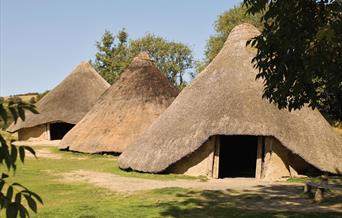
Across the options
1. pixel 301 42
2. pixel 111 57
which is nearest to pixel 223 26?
pixel 111 57

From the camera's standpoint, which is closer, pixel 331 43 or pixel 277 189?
pixel 331 43

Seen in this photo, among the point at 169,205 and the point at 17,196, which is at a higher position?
the point at 17,196

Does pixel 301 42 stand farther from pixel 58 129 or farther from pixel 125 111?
pixel 58 129

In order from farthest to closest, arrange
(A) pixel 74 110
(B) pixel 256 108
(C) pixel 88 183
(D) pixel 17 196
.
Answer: (A) pixel 74 110, (B) pixel 256 108, (C) pixel 88 183, (D) pixel 17 196

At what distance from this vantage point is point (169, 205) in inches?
420

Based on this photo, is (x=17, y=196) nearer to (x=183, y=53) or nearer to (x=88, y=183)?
(x=88, y=183)

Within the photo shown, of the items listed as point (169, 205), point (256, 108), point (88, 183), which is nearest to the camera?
point (169, 205)

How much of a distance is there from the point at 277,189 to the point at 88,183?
18.8 feet

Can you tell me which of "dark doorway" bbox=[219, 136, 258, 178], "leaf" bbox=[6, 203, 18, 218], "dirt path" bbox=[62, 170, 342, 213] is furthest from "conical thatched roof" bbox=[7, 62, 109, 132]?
"leaf" bbox=[6, 203, 18, 218]

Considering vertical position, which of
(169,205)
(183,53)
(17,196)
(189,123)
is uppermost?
(183,53)

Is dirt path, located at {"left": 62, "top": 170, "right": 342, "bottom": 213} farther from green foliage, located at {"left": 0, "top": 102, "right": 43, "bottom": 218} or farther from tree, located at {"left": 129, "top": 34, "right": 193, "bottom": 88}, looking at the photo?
tree, located at {"left": 129, "top": 34, "right": 193, "bottom": 88}

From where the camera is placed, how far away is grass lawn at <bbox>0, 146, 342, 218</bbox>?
9.69 meters

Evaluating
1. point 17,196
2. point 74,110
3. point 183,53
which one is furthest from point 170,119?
point 183,53

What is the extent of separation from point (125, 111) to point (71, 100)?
400 inches
